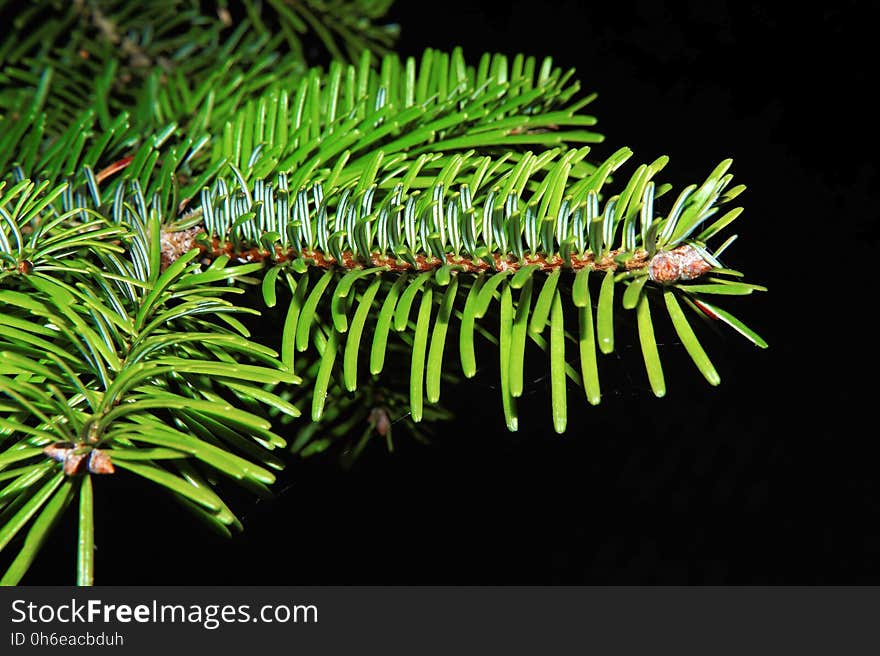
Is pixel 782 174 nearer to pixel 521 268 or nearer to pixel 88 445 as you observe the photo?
pixel 521 268

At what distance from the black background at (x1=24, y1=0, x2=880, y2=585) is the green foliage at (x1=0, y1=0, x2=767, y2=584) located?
384mm

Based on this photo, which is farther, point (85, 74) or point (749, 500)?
point (749, 500)

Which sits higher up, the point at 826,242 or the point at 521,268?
the point at 826,242

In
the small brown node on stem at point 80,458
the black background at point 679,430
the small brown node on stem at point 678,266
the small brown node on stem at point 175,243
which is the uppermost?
the black background at point 679,430

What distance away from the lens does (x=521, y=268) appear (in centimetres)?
22

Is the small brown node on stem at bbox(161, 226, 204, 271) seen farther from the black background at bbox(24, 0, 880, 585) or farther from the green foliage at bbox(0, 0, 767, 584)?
the black background at bbox(24, 0, 880, 585)

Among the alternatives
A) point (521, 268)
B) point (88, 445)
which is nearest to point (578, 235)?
point (521, 268)

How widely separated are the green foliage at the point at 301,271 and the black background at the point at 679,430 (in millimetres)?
384

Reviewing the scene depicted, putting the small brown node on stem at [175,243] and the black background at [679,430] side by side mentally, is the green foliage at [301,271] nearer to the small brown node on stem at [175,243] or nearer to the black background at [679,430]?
the small brown node on stem at [175,243]

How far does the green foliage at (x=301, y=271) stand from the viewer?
0.19 metres

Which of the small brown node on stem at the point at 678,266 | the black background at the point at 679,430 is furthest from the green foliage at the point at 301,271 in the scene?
the black background at the point at 679,430

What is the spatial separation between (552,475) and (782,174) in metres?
0.39

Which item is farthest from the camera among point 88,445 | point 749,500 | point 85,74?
point 749,500
